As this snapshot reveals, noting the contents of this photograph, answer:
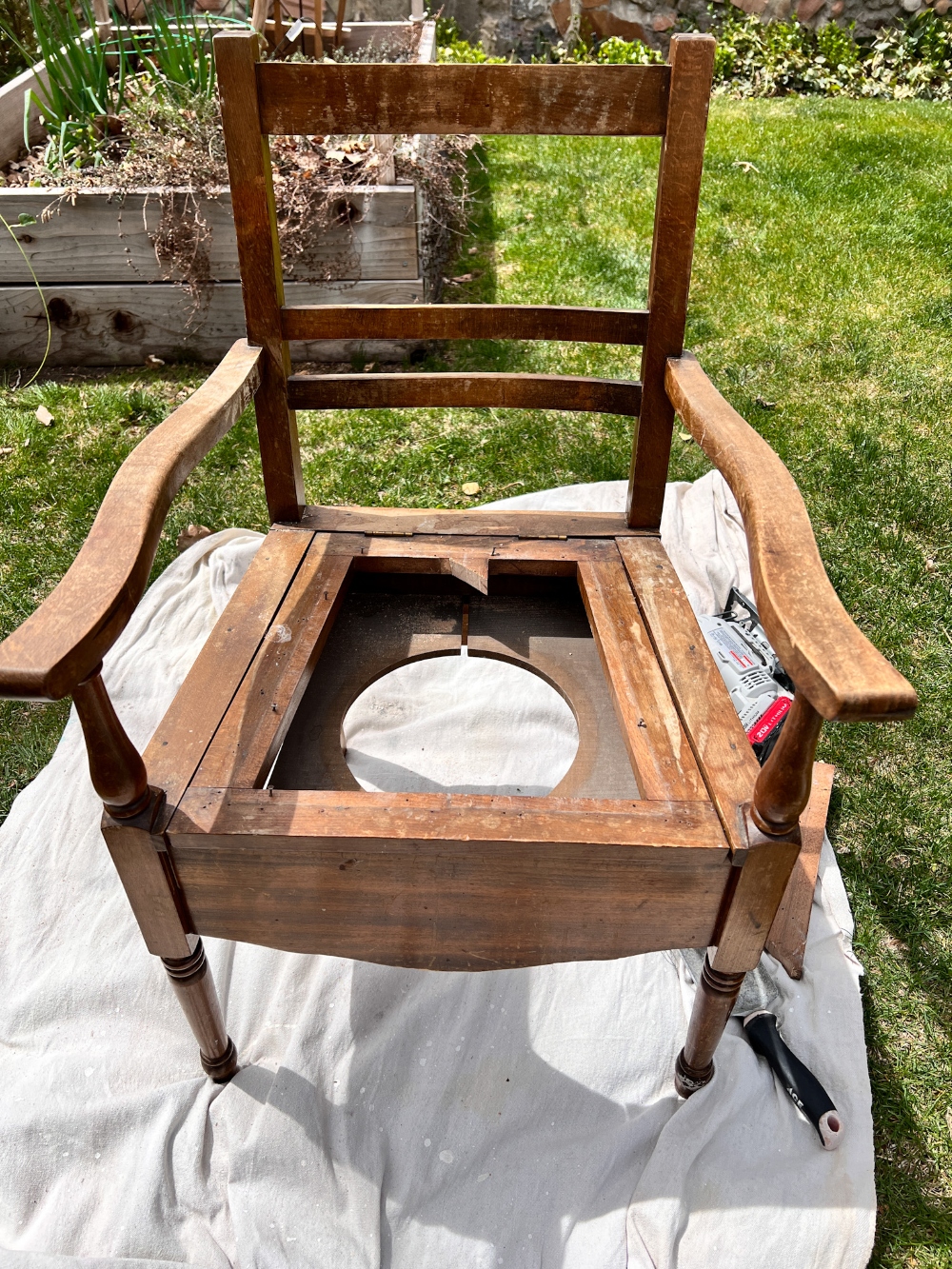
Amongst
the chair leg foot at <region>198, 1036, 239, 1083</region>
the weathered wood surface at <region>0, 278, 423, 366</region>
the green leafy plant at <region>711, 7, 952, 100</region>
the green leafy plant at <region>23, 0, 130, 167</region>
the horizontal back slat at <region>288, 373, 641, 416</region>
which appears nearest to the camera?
the chair leg foot at <region>198, 1036, 239, 1083</region>

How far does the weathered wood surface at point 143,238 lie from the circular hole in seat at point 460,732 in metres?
1.65

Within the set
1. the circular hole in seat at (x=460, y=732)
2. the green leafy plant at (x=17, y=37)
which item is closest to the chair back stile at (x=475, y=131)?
the circular hole in seat at (x=460, y=732)

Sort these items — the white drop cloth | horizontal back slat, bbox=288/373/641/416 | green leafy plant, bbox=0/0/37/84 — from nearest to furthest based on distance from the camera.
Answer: the white drop cloth, horizontal back slat, bbox=288/373/641/416, green leafy plant, bbox=0/0/37/84

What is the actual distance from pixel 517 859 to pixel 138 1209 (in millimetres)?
779

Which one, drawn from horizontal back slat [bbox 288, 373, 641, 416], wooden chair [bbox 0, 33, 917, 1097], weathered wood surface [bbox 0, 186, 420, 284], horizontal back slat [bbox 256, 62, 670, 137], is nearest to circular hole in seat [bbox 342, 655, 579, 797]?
wooden chair [bbox 0, 33, 917, 1097]

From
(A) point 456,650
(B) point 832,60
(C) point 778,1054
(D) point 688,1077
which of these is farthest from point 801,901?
(B) point 832,60

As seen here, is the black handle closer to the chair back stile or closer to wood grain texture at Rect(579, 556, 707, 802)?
wood grain texture at Rect(579, 556, 707, 802)

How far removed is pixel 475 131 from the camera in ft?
4.57

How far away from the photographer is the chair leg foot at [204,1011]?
1.22 m

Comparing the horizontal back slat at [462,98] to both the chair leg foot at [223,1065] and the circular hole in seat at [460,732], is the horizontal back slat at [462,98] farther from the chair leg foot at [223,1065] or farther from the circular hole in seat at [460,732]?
the chair leg foot at [223,1065]

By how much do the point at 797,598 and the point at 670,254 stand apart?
2.42 ft

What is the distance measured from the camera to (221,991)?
1588 millimetres

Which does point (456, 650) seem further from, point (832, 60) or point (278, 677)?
point (832, 60)

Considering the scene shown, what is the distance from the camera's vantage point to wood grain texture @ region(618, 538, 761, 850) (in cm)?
112
